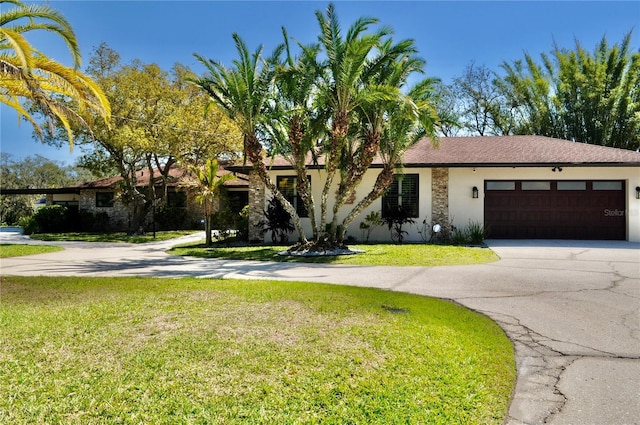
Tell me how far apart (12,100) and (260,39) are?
725 centimetres

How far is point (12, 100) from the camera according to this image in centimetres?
1034

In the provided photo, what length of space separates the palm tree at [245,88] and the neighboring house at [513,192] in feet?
9.57

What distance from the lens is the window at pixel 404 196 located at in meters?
17.6

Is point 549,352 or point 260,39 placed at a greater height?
point 260,39

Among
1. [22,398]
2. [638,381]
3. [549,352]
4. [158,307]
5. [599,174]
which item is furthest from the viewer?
[599,174]

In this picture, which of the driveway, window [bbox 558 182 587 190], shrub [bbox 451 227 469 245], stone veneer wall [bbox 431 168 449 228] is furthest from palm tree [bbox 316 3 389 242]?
window [bbox 558 182 587 190]

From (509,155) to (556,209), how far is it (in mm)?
Result: 2742

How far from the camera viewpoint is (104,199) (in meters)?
27.7

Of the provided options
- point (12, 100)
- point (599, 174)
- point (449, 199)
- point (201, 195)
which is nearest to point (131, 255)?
point (201, 195)

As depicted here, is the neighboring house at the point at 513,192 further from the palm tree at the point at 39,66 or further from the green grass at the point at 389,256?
the palm tree at the point at 39,66

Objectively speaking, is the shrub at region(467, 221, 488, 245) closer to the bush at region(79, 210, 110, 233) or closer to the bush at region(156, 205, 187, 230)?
the bush at region(156, 205, 187, 230)

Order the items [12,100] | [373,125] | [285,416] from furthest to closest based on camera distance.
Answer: [373,125] → [12,100] → [285,416]

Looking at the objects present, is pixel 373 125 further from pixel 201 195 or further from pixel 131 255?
pixel 131 255

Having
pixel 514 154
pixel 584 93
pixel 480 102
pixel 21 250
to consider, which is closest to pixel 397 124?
pixel 514 154
